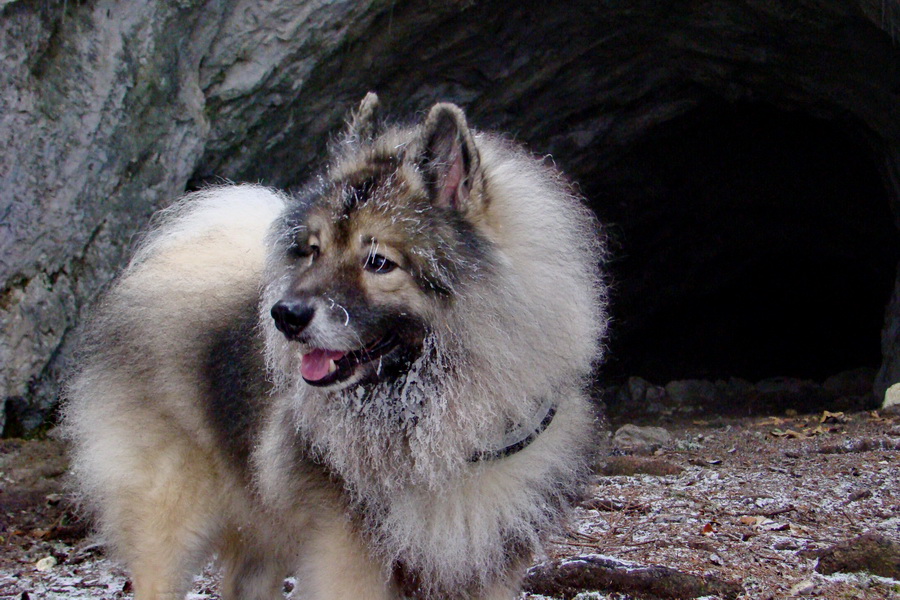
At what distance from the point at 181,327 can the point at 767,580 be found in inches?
89.7

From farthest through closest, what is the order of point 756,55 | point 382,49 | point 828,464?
point 756,55, point 382,49, point 828,464

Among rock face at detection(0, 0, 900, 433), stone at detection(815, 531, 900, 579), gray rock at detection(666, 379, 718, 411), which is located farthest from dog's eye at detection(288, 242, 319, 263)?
gray rock at detection(666, 379, 718, 411)

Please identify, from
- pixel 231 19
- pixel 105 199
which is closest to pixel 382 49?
pixel 231 19

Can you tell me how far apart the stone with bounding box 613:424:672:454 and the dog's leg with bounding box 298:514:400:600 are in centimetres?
389

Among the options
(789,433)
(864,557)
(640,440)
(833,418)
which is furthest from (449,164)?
(833,418)

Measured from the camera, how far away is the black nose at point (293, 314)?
2080mm

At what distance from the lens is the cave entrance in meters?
9.25

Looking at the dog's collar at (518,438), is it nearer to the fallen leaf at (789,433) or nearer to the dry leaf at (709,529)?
the dry leaf at (709,529)

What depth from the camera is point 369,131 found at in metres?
2.59

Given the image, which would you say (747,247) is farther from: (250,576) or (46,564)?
(46,564)

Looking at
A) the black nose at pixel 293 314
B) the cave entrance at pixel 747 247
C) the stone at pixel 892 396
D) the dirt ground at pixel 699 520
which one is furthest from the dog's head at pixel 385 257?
the cave entrance at pixel 747 247

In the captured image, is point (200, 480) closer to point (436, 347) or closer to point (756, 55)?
point (436, 347)

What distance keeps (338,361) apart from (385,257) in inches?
12.2

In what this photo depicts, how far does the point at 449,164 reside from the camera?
91.4 inches
